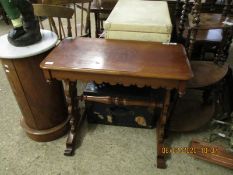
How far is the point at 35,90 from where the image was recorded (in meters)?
1.37

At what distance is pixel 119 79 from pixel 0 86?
1.54 meters

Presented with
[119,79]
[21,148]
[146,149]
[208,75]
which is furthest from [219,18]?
[21,148]

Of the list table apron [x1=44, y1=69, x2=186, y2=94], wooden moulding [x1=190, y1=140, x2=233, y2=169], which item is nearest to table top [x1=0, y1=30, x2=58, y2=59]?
table apron [x1=44, y1=69, x2=186, y2=94]

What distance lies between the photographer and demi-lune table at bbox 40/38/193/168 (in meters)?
1.09

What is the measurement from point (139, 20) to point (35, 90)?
2.52ft

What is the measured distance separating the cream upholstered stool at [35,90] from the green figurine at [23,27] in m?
0.04

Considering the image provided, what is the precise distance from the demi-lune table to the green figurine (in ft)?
0.51

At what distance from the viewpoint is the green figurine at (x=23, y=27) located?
120 centimetres

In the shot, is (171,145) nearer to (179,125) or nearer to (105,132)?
(179,125)

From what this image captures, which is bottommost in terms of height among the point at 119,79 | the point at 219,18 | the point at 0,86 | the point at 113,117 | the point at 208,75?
the point at 0,86

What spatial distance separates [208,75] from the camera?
58.3 inches

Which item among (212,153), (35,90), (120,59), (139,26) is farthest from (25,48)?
(212,153)

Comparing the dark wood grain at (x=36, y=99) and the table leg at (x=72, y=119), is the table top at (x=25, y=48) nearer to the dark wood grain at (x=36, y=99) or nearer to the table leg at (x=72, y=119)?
the dark wood grain at (x=36, y=99)
